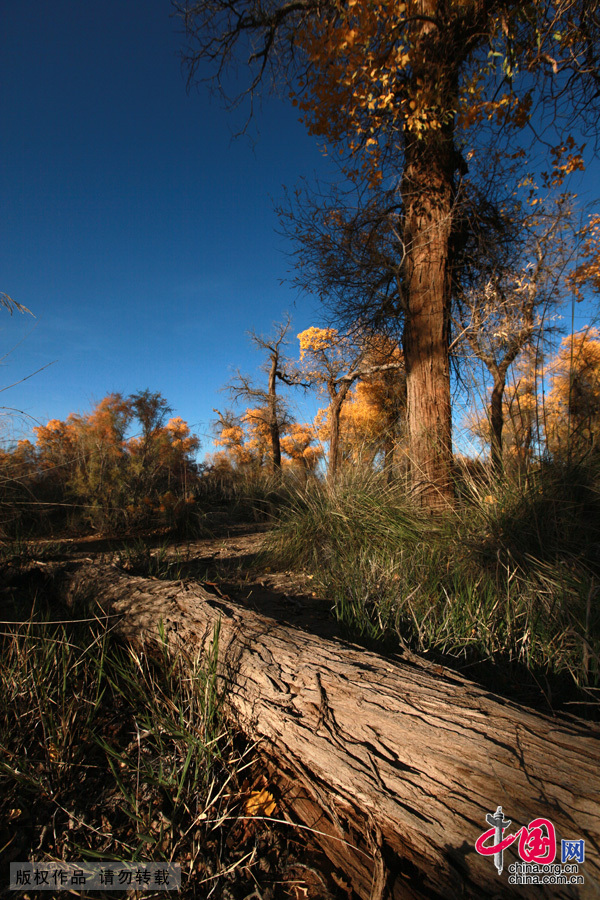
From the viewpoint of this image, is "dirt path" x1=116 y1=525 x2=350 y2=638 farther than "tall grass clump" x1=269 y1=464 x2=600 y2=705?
Yes

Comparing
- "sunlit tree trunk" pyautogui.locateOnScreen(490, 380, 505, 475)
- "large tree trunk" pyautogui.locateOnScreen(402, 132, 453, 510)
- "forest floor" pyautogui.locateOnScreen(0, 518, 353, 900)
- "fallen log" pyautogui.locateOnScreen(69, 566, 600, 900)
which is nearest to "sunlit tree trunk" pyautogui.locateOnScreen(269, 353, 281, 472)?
"forest floor" pyautogui.locateOnScreen(0, 518, 353, 900)

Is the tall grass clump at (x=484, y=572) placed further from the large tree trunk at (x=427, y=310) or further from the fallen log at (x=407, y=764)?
the large tree trunk at (x=427, y=310)

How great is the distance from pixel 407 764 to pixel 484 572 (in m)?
1.50

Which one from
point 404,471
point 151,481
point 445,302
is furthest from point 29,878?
point 151,481

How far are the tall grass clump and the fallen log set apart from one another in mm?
368

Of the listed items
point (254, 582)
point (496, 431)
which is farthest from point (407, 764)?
point (496, 431)

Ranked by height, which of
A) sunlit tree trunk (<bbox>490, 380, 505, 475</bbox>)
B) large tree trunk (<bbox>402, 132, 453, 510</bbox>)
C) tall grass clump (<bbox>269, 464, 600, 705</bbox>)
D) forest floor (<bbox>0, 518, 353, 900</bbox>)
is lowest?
forest floor (<bbox>0, 518, 353, 900</bbox>)

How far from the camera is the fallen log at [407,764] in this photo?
83cm

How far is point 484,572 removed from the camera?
2.25 m

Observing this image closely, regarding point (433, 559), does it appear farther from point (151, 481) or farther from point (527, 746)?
point (151, 481)

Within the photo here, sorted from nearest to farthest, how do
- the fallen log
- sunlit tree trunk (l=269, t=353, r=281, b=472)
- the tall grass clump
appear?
the fallen log < the tall grass clump < sunlit tree trunk (l=269, t=353, r=281, b=472)

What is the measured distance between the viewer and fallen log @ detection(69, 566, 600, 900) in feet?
2.72

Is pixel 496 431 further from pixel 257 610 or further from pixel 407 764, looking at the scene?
pixel 407 764

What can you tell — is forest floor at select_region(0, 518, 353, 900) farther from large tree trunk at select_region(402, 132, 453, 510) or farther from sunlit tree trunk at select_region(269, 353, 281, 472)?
sunlit tree trunk at select_region(269, 353, 281, 472)
